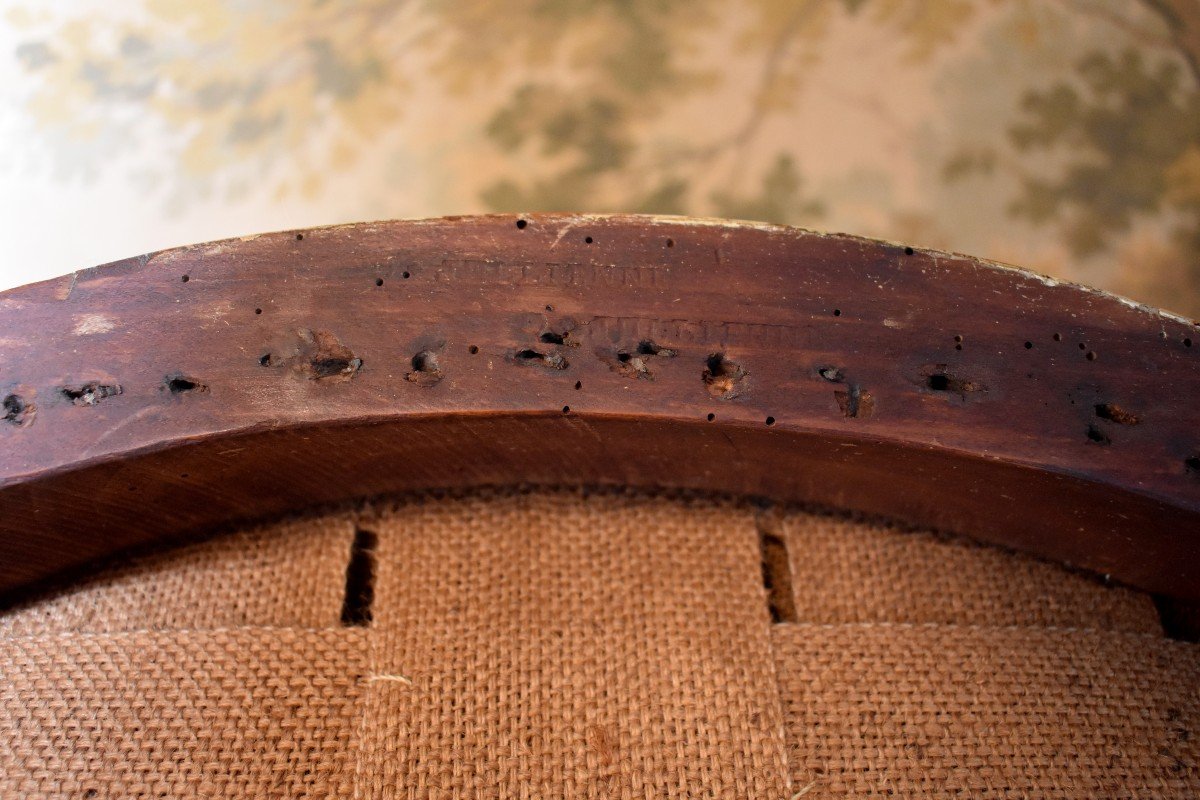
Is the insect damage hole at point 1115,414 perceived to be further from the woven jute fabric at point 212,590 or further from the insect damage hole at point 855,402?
the woven jute fabric at point 212,590

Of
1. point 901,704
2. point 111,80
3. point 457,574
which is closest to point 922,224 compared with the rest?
point 901,704

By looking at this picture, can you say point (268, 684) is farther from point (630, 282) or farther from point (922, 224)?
point (922, 224)

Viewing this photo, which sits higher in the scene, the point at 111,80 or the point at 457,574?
the point at 111,80

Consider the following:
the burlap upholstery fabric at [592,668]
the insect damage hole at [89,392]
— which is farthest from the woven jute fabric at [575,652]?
the insect damage hole at [89,392]

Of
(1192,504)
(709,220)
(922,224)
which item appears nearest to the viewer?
(1192,504)

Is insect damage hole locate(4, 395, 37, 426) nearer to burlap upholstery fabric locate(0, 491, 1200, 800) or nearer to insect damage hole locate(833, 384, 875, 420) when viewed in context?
burlap upholstery fabric locate(0, 491, 1200, 800)

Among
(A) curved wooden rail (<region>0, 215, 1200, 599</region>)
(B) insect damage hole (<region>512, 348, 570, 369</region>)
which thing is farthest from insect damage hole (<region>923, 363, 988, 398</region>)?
(B) insect damage hole (<region>512, 348, 570, 369</region>)

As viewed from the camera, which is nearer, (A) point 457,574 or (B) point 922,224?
(A) point 457,574
